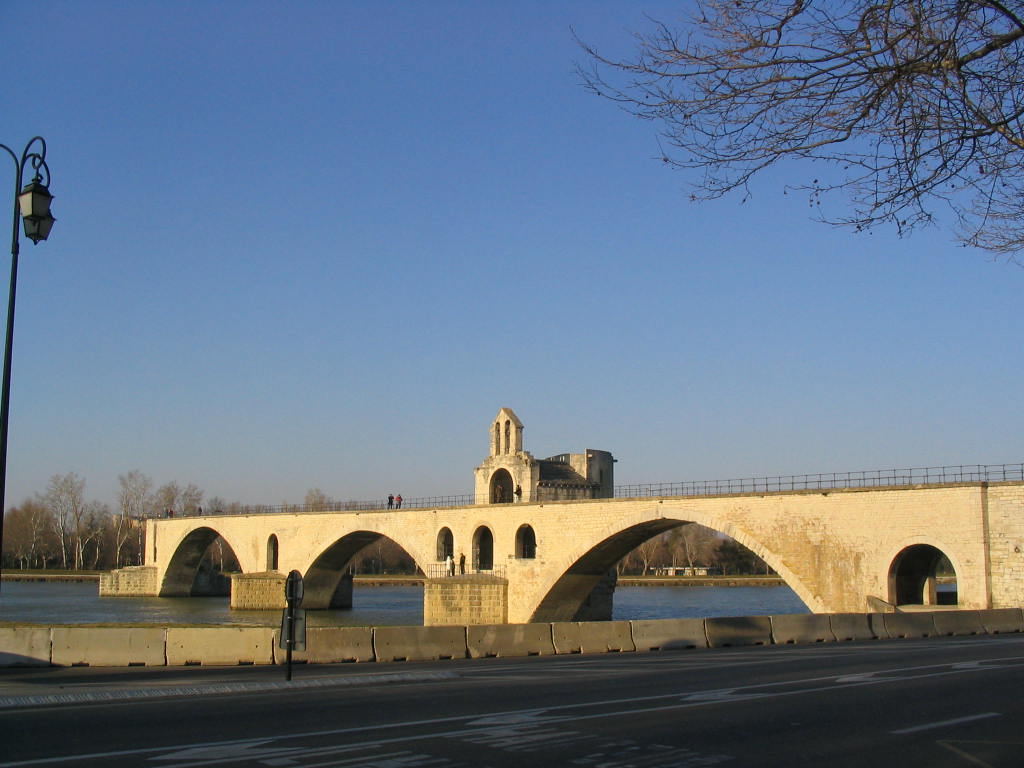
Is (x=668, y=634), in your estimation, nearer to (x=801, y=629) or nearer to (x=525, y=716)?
(x=801, y=629)

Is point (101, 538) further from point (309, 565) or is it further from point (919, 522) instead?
point (919, 522)

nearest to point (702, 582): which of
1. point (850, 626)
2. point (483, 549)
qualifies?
point (483, 549)

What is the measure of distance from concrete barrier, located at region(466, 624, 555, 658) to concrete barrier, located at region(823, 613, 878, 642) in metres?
7.39

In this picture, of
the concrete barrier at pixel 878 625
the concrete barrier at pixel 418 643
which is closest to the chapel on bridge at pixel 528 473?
the concrete barrier at pixel 878 625

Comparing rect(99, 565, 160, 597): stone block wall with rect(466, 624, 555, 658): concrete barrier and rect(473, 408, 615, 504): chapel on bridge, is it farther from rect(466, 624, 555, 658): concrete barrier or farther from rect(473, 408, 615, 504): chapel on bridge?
rect(466, 624, 555, 658): concrete barrier

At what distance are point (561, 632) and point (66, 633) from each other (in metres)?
8.58

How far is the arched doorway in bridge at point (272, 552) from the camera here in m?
70.5

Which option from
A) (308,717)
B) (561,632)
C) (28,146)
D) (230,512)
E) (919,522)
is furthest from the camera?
(230,512)

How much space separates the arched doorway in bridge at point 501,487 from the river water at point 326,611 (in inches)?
290

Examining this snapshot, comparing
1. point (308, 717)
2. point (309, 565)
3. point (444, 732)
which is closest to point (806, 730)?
point (444, 732)

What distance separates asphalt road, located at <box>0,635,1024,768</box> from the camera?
27.7 ft

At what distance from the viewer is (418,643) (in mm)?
18453

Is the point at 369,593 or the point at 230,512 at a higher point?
the point at 230,512

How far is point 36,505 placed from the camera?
116188 mm
